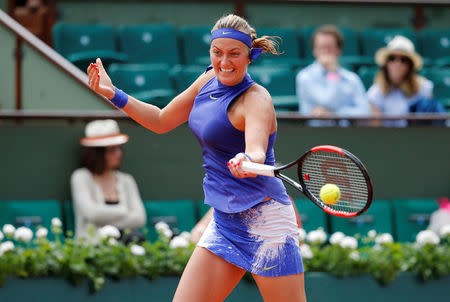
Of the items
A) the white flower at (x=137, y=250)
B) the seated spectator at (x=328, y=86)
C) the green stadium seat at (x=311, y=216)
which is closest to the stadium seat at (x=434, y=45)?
the seated spectator at (x=328, y=86)

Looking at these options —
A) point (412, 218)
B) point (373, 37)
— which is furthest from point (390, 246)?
point (373, 37)

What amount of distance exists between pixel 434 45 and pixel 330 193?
222 inches

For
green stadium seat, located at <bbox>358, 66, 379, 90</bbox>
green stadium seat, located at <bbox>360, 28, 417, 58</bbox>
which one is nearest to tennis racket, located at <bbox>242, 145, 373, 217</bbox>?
green stadium seat, located at <bbox>358, 66, 379, 90</bbox>

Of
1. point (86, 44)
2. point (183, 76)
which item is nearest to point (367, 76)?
point (183, 76)

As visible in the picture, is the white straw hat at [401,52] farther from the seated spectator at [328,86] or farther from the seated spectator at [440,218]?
the seated spectator at [440,218]

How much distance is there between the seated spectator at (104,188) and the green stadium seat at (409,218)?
1893 millimetres

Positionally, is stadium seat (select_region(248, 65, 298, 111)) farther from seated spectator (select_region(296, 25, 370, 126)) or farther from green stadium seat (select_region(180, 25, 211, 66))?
green stadium seat (select_region(180, 25, 211, 66))

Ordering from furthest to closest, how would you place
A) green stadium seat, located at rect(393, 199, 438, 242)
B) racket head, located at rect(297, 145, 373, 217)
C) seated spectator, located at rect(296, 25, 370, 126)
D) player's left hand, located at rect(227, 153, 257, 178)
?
seated spectator, located at rect(296, 25, 370, 126) → green stadium seat, located at rect(393, 199, 438, 242) → racket head, located at rect(297, 145, 373, 217) → player's left hand, located at rect(227, 153, 257, 178)

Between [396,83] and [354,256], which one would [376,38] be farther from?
[354,256]

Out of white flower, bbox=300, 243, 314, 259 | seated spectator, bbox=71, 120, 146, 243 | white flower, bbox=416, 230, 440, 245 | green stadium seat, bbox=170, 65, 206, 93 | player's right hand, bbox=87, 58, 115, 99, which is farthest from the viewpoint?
green stadium seat, bbox=170, 65, 206, 93

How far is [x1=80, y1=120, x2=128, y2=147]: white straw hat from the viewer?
16.5 ft

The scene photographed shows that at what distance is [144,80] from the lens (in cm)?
633

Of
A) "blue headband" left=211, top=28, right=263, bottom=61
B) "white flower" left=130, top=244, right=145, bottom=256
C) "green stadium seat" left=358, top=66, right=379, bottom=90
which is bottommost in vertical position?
"white flower" left=130, top=244, right=145, bottom=256

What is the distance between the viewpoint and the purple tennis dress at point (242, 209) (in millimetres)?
2791
